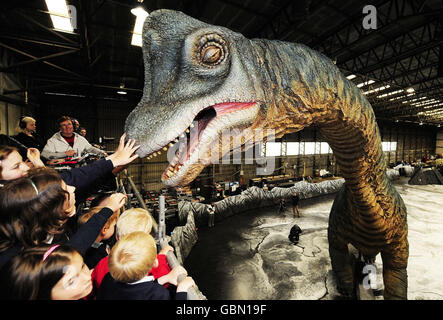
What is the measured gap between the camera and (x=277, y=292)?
16.3 ft

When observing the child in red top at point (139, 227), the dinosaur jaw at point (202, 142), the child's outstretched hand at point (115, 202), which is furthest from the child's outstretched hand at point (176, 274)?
the dinosaur jaw at point (202, 142)

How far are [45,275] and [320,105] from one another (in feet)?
5.62

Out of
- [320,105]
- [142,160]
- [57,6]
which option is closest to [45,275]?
[320,105]

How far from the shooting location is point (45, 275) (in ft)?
3.28

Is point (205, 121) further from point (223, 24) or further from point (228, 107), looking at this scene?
point (223, 24)

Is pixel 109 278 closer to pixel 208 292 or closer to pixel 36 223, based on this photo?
pixel 36 223

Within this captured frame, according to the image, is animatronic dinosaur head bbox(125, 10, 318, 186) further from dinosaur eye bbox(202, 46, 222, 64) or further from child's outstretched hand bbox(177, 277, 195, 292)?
child's outstretched hand bbox(177, 277, 195, 292)

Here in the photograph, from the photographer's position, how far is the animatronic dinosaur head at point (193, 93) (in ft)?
3.23

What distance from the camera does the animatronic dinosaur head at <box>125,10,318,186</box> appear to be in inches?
38.8

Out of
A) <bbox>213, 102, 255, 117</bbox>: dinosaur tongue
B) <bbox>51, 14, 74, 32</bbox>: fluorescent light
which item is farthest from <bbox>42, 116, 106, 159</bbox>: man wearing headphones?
<bbox>213, 102, 255, 117</bbox>: dinosaur tongue

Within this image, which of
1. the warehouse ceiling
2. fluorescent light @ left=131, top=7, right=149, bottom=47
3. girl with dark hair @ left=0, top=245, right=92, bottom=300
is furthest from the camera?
the warehouse ceiling

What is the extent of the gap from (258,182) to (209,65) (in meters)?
14.4

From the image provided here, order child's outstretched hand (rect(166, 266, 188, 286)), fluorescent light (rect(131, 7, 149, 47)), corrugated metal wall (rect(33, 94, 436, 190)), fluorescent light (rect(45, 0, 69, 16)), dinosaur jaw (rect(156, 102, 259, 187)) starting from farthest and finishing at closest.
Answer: corrugated metal wall (rect(33, 94, 436, 190))
fluorescent light (rect(131, 7, 149, 47))
fluorescent light (rect(45, 0, 69, 16))
child's outstretched hand (rect(166, 266, 188, 286))
dinosaur jaw (rect(156, 102, 259, 187))

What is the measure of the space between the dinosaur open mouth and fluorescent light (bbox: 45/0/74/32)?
4.66 metres
